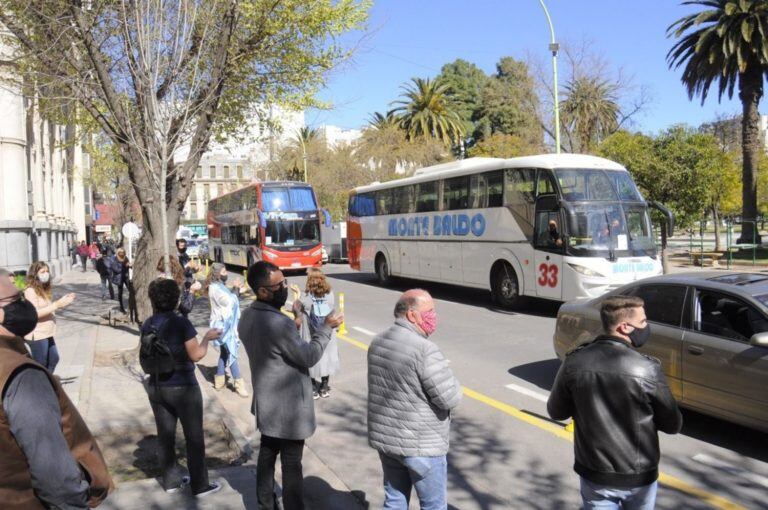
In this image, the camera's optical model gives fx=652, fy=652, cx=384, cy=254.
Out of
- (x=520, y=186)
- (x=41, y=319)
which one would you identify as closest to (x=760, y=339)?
(x=41, y=319)

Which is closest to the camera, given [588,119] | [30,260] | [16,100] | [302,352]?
[302,352]

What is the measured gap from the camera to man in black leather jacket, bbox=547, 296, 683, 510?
2957 mm

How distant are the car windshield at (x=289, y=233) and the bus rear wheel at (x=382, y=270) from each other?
247 inches

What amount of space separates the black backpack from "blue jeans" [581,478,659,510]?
3013mm

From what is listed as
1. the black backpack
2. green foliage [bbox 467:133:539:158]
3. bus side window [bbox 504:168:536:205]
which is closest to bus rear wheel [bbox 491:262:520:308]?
bus side window [bbox 504:168:536:205]

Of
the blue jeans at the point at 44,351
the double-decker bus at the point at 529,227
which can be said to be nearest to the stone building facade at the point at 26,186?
the blue jeans at the point at 44,351

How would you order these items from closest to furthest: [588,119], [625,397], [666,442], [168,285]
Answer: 1. [625,397]
2. [168,285]
3. [666,442]
4. [588,119]

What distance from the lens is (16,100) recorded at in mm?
20375

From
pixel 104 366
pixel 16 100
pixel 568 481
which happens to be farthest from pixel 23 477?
pixel 16 100

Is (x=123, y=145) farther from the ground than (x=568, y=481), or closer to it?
farther from the ground

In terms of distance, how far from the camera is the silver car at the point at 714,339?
18.0 ft

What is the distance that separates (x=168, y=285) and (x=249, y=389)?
411 cm

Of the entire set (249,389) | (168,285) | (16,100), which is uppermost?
(16,100)

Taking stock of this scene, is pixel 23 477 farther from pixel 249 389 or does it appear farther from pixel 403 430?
pixel 249 389
